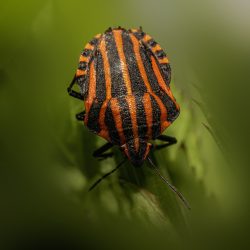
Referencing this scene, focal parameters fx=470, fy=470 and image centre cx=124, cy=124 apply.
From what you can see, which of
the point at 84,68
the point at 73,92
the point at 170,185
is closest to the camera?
the point at 170,185

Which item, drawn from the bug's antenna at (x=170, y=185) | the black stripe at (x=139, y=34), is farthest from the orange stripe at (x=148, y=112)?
the bug's antenna at (x=170, y=185)

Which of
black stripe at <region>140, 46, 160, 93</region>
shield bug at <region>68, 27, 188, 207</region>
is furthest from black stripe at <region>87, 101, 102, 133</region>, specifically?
black stripe at <region>140, 46, 160, 93</region>

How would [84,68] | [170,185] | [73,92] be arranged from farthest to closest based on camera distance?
1. [84,68]
2. [73,92]
3. [170,185]

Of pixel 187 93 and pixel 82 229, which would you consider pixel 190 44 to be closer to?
pixel 187 93

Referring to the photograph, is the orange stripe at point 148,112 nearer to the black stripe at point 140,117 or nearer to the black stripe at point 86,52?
the black stripe at point 140,117

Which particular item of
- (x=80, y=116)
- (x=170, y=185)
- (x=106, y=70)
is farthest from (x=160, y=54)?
(x=170, y=185)

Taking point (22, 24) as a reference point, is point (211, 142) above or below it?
below

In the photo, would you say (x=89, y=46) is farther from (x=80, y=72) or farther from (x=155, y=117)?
(x=155, y=117)

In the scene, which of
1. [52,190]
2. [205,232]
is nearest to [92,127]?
[52,190]

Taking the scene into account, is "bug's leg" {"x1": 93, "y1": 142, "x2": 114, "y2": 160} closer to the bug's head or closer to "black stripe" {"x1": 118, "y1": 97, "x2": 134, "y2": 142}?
the bug's head
